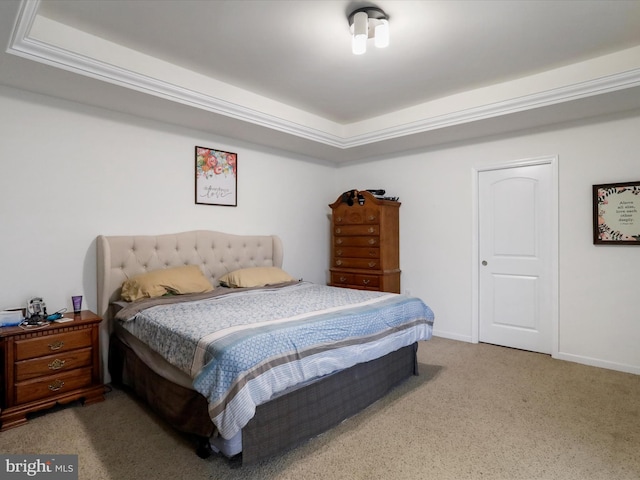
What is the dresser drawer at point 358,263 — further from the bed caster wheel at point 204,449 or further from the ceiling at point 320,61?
the bed caster wheel at point 204,449

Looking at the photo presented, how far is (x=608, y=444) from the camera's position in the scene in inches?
81.7

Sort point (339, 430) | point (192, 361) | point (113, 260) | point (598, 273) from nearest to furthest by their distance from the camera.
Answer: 1. point (192, 361)
2. point (339, 430)
3. point (113, 260)
4. point (598, 273)

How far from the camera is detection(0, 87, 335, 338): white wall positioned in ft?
8.72

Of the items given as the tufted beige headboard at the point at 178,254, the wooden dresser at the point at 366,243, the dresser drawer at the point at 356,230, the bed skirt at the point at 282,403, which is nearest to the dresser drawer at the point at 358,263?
the wooden dresser at the point at 366,243

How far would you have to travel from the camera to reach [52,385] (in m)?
2.43

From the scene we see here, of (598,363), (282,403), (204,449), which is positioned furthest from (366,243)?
(204,449)

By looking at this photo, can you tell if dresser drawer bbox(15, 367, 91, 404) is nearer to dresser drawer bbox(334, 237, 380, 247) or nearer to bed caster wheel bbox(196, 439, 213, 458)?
bed caster wheel bbox(196, 439, 213, 458)

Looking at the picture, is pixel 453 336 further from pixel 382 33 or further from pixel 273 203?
pixel 382 33

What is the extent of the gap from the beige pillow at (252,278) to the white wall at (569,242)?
186cm

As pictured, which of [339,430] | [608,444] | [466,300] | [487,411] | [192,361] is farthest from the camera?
[466,300]

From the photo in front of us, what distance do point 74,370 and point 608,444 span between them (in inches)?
133

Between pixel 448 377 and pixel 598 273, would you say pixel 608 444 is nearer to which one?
pixel 448 377

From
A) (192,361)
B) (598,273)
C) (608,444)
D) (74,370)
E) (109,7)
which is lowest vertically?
(608,444)

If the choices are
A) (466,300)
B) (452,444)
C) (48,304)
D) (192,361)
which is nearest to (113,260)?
(48,304)
